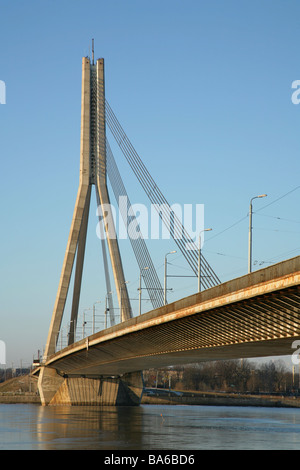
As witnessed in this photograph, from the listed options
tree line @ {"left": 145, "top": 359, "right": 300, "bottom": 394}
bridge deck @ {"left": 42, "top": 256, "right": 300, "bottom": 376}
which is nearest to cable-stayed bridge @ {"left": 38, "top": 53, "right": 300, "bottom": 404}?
bridge deck @ {"left": 42, "top": 256, "right": 300, "bottom": 376}

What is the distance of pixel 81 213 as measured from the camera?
6919 centimetres

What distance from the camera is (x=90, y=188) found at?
71188 mm

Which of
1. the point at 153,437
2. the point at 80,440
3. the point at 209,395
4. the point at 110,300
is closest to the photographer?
the point at 80,440

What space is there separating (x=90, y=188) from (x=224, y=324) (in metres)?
Answer: 36.7

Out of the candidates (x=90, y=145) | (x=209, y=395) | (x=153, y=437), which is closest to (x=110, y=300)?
(x=90, y=145)

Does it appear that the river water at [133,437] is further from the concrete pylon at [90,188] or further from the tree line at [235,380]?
the tree line at [235,380]

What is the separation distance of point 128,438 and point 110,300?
34126 millimetres

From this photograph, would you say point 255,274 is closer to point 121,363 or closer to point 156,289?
point 156,289

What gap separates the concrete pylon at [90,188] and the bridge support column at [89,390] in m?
16.7

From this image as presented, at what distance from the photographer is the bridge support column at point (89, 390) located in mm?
89625

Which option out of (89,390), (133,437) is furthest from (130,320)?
(89,390)

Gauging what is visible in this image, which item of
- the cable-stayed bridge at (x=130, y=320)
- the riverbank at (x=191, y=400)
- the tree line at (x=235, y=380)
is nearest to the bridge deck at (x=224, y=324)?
the cable-stayed bridge at (x=130, y=320)

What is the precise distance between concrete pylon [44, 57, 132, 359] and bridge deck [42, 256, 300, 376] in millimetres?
8235

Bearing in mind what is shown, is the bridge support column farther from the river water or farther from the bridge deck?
the river water
